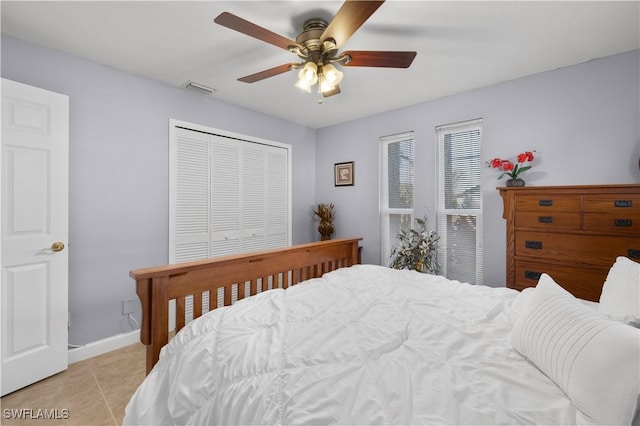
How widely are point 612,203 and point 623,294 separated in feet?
3.84

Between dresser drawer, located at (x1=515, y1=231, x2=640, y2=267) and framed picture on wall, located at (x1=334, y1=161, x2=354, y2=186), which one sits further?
framed picture on wall, located at (x1=334, y1=161, x2=354, y2=186)

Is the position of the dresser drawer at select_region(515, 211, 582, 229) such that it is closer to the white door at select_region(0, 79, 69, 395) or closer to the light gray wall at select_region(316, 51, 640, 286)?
the light gray wall at select_region(316, 51, 640, 286)

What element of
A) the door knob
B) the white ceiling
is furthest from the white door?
the white ceiling

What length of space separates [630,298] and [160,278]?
6.86 feet

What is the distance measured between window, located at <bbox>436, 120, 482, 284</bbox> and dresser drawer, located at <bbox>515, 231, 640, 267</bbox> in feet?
2.24

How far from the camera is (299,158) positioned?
422 cm

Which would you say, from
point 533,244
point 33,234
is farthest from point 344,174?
point 33,234

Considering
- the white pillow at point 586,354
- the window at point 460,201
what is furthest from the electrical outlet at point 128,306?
the window at point 460,201

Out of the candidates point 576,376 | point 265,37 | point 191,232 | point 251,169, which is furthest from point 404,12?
point 191,232

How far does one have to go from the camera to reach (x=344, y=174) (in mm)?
4082

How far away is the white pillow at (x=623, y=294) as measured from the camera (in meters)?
1.05

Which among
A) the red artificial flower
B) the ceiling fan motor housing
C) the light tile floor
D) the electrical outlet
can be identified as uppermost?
the ceiling fan motor housing

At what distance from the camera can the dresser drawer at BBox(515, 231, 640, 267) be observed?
6.25 feet

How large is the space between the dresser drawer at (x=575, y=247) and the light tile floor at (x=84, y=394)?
122 inches
